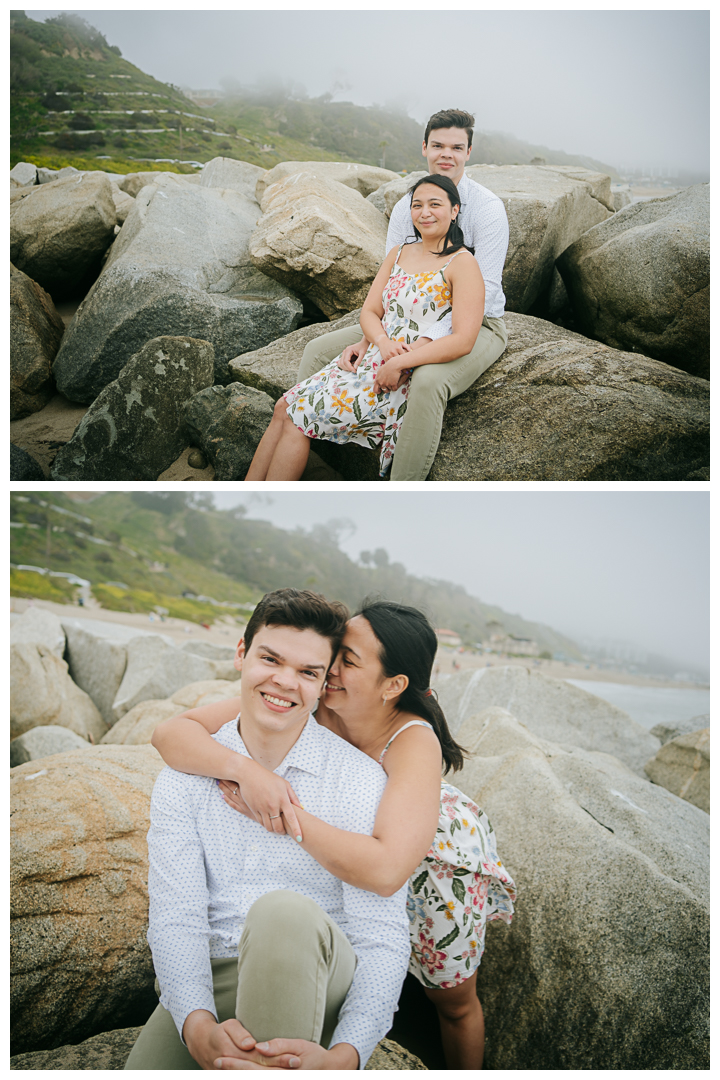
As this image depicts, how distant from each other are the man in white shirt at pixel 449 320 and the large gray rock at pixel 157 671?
3372 mm

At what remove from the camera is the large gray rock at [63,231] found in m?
6.57

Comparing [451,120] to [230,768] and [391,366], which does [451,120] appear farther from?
[230,768]

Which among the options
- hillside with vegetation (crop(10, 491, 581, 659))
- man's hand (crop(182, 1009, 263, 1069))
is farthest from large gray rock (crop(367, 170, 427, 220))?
man's hand (crop(182, 1009, 263, 1069))

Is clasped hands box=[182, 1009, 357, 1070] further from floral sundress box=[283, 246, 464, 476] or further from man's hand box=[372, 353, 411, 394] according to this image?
man's hand box=[372, 353, 411, 394]

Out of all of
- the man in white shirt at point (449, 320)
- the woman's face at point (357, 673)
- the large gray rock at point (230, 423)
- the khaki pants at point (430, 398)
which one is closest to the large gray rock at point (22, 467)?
the large gray rock at point (230, 423)

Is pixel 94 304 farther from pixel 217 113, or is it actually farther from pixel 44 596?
pixel 44 596

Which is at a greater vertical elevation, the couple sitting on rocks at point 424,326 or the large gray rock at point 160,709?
the couple sitting on rocks at point 424,326

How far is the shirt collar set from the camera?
2.20 m

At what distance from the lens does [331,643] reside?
2.27 metres

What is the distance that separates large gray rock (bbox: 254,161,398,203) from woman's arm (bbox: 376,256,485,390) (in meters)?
4.40

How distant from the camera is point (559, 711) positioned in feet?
16.7

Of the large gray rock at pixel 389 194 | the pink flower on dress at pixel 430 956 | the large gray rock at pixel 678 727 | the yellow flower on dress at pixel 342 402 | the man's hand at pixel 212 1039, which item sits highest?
the large gray rock at pixel 389 194

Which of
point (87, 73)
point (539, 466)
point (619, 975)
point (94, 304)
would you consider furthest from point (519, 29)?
point (619, 975)

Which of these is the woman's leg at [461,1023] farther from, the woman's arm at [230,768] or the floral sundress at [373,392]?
the floral sundress at [373,392]
